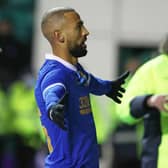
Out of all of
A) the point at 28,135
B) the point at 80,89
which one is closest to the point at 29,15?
the point at 28,135

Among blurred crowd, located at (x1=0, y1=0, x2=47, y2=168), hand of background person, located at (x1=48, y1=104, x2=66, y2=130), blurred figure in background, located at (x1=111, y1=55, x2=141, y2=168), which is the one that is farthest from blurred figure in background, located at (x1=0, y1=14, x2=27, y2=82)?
hand of background person, located at (x1=48, y1=104, x2=66, y2=130)

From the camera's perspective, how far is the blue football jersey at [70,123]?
14.0ft

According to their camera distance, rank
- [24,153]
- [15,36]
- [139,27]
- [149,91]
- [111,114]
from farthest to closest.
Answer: [139,27] < [15,36] < [111,114] < [24,153] < [149,91]

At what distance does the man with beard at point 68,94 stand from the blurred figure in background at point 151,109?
815 millimetres

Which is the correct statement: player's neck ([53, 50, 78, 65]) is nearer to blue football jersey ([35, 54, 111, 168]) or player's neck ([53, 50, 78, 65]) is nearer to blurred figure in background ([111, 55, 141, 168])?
blue football jersey ([35, 54, 111, 168])

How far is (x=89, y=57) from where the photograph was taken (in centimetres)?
1209

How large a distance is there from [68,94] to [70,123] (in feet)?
0.44

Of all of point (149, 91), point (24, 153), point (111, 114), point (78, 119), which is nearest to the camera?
point (78, 119)

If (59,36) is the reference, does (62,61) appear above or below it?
below

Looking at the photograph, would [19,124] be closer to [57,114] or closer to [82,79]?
[82,79]

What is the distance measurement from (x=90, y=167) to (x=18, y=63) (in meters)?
7.38

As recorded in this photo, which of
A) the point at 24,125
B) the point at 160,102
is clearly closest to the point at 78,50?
the point at 160,102

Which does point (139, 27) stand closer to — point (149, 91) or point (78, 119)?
point (149, 91)

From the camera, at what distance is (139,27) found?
12531 mm
